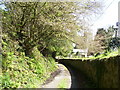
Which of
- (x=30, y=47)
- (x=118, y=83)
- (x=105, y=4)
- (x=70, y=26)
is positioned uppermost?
(x=105, y=4)

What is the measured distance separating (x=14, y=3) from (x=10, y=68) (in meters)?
4.09

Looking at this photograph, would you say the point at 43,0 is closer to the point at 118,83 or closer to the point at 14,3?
the point at 14,3

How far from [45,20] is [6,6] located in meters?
2.54

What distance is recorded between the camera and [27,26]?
27.1 feet

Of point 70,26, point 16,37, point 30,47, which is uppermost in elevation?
point 70,26

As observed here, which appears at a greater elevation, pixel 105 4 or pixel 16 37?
pixel 105 4

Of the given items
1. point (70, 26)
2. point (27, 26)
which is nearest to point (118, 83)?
point (70, 26)

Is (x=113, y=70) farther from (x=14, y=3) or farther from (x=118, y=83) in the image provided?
(x=14, y=3)

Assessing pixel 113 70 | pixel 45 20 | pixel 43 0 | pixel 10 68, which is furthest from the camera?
pixel 45 20

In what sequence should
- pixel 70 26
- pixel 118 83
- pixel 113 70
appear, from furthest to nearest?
pixel 70 26 → pixel 113 70 → pixel 118 83

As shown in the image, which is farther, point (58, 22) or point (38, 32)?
point (38, 32)

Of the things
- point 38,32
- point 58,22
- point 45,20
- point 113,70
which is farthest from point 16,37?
point 113,70

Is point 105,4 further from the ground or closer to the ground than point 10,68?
further from the ground

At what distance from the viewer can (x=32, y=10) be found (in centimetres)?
749
